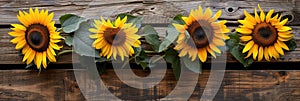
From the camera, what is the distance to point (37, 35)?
1.36 meters

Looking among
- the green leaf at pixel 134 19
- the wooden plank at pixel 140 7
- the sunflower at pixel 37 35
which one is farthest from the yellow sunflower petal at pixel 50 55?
the green leaf at pixel 134 19

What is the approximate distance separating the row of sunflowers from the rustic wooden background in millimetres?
31

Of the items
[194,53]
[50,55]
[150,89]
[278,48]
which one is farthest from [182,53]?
[50,55]

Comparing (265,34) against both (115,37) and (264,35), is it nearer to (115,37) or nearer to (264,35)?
(264,35)

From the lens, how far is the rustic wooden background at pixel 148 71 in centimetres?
137

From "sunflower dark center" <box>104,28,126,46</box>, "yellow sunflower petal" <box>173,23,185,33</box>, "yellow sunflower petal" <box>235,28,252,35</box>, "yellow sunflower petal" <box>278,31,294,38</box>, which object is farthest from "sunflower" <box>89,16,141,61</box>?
"yellow sunflower petal" <box>278,31,294,38</box>

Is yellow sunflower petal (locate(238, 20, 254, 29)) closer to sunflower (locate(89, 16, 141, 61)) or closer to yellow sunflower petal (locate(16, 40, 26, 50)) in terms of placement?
sunflower (locate(89, 16, 141, 61))

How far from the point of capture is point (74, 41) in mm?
1374

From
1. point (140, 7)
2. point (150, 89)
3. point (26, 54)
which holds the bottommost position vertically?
point (150, 89)

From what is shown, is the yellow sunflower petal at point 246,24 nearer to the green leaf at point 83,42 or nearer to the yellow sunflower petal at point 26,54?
the green leaf at point 83,42

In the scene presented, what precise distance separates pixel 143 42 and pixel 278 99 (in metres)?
0.39

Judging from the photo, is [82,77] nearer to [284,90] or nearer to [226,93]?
[226,93]

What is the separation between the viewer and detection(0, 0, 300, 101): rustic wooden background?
1369 mm

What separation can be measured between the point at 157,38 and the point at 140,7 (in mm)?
102
